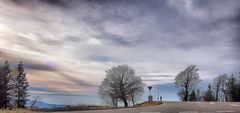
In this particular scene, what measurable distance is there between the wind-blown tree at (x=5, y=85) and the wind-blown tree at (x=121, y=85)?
2078cm

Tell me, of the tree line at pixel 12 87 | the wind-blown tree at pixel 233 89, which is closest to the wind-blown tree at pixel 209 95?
the wind-blown tree at pixel 233 89

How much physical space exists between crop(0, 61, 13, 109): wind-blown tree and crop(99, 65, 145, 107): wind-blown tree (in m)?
20.8

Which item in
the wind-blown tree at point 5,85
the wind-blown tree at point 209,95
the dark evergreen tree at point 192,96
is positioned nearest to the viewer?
the wind-blown tree at point 5,85

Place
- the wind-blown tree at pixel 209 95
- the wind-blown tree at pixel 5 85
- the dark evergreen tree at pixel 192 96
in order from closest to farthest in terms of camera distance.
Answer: the wind-blown tree at pixel 5 85 → the dark evergreen tree at pixel 192 96 → the wind-blown tree at pixel 209 95

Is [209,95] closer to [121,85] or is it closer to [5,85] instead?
[121,85]

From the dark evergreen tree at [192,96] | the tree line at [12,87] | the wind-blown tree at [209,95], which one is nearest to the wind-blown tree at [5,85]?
the tree line at [12,87]

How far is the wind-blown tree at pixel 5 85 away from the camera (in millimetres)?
78375

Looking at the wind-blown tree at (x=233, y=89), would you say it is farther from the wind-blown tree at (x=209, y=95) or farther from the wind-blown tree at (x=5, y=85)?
the wind-blown tree at (x=5, y=85)

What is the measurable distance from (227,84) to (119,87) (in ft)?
124

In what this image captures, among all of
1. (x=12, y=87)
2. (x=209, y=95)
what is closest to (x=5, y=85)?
(x=12, y=87)

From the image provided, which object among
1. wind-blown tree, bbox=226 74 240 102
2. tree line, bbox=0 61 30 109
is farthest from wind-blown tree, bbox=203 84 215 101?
tree line, bbox=0 61 30 109

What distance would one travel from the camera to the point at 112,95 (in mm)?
79125

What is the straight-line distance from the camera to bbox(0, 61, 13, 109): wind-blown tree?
257ft

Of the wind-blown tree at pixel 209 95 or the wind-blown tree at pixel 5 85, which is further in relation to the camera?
the wind-blown tree at pixel 209 95
